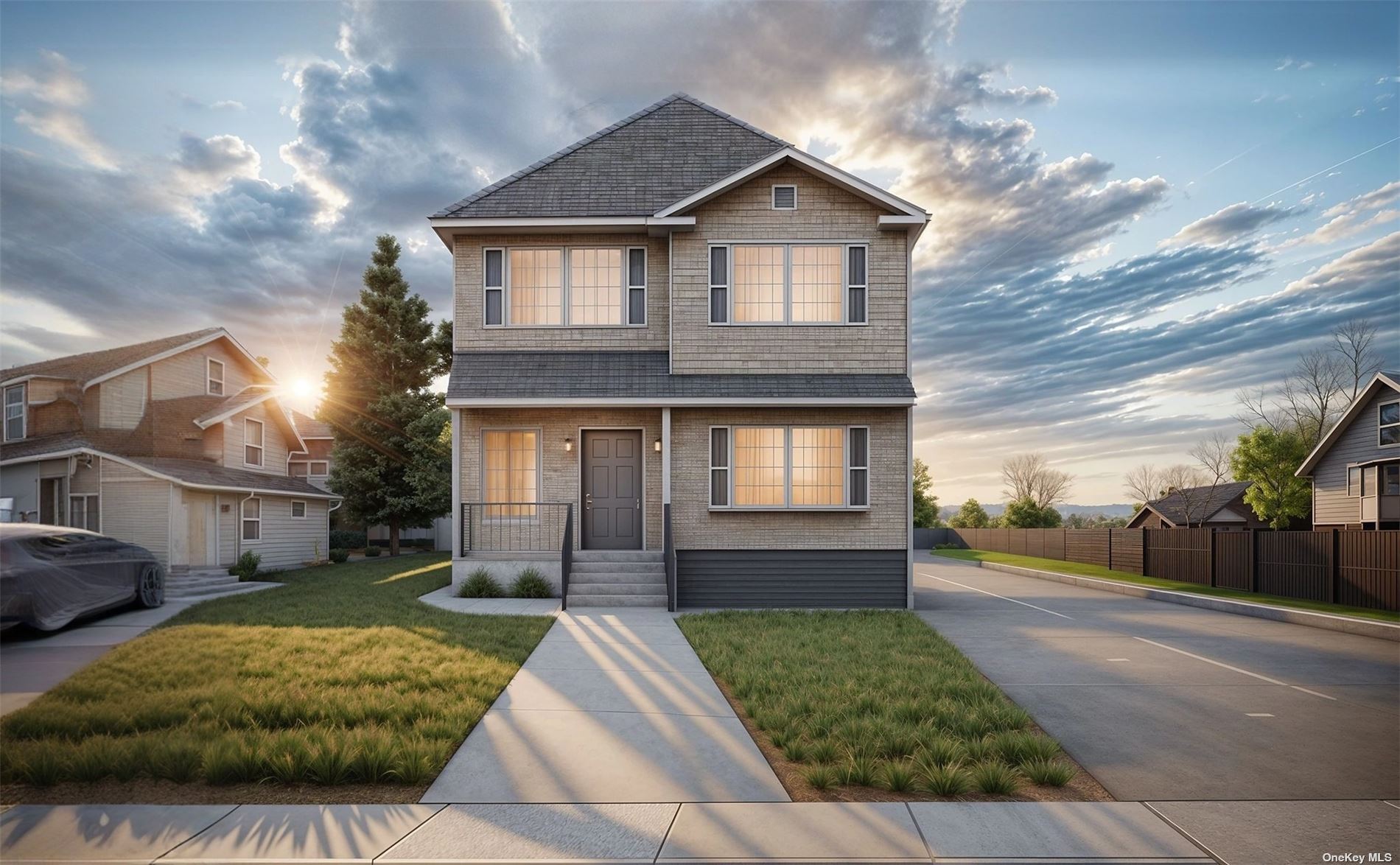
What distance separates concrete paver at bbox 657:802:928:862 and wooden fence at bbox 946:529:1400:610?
47.2 feet

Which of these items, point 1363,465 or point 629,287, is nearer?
point 629,287

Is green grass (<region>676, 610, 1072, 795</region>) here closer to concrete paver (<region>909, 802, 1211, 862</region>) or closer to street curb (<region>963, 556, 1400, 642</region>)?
concrete paver (<region>909, 802, 1211, 862</region>)

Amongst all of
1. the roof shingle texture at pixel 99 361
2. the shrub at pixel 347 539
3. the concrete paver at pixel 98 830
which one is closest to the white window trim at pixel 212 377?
the roof shingle texture at pixel 99 361

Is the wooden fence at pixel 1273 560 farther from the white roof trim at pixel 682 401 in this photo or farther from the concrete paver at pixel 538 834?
the concrete paver at pixel 538 834

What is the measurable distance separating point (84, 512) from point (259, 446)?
12.0 meters

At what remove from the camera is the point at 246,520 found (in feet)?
63.4

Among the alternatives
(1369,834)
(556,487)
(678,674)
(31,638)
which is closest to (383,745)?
(31,638)

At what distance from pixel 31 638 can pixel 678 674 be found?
17.8ft

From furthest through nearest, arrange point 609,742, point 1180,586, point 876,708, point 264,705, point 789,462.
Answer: point 1180,586 < point 789,462 < point 876,708 < point 264,705 < point 609,742

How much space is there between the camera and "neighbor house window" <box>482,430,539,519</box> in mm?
13547

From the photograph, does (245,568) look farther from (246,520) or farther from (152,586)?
(152,586)

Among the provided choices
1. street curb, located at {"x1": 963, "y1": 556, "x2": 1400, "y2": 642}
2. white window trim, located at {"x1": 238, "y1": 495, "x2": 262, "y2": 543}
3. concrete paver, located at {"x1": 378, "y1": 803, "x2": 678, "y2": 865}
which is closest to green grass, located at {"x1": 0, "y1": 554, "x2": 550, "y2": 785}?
concrete paver, located at {"x1": 378, "y1": 803, "x2": 678, "y2": 865}

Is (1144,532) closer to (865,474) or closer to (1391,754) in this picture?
(865,474)

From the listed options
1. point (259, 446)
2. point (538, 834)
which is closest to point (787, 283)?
point (538, 834)
